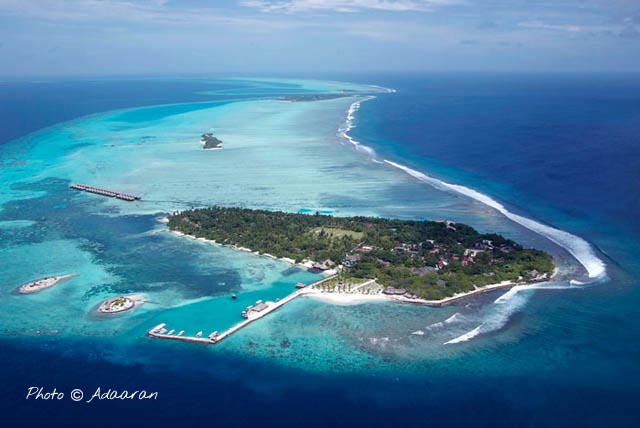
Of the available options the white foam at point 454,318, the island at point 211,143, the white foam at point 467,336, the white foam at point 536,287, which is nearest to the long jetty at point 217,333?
the white foam at point 454,318

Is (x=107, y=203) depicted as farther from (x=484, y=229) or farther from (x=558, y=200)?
(x=558, y=200)

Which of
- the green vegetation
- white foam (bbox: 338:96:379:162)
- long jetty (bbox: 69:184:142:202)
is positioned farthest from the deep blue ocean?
white foam (bbox: 338:96:379:162)

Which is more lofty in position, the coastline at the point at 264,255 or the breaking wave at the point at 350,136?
the breaking wave at the point at 350,136

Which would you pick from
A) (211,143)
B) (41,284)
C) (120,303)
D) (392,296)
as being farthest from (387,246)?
(211,143)

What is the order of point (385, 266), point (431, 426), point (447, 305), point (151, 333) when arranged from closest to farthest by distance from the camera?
point (431, 426) → point (151, 333) → point (447, 305) → point (385, 266)

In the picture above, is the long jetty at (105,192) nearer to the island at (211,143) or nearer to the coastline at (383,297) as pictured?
the island at (211,143)

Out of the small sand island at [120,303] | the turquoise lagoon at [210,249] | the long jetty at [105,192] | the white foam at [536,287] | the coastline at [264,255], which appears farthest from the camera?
the long jetty at [105,192]

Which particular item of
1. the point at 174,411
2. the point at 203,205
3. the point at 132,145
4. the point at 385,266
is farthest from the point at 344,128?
the point at 174,411
